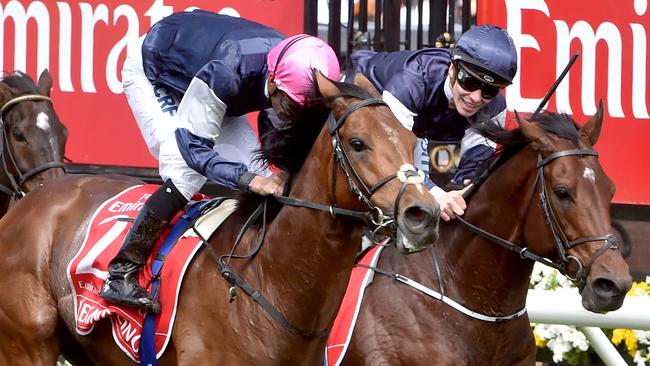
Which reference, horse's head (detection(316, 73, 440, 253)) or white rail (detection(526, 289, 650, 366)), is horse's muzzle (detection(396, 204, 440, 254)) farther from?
white rail (detection(526, 289, 650, 366))

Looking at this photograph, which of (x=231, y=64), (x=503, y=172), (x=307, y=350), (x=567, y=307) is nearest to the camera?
(x=307, y=350)

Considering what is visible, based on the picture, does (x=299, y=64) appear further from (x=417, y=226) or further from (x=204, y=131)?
(x=417, y=226)

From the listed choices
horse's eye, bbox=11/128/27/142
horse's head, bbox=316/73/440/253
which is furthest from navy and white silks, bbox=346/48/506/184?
horse's eye, bbox=11/128/27/142

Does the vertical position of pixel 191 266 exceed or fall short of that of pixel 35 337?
it exceeds it

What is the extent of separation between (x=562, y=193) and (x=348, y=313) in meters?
0.94

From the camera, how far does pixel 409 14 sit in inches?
336

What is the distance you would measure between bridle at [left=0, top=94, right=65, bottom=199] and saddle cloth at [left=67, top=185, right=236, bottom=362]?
6.04 ft

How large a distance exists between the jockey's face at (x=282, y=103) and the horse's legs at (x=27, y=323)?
128 centimetres

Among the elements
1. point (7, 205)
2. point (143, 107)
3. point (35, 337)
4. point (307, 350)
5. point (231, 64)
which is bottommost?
point (7, 205)

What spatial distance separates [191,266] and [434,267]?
1.01 metres

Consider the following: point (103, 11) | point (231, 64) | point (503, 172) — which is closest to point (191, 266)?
point (231, 64)

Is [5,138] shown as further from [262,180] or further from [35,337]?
[262,180]

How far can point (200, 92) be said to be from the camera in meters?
5.09

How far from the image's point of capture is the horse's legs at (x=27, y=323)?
18.2 feet
